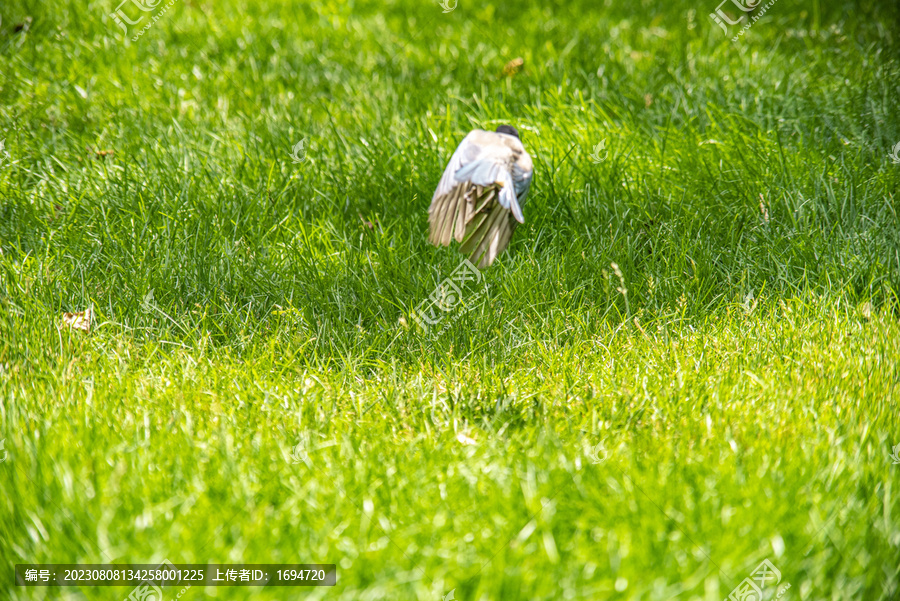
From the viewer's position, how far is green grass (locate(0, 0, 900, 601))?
1.71m

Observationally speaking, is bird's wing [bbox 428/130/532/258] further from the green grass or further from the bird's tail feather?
the green grass

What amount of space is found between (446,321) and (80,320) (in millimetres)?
1391

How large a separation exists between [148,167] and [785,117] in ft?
11.5

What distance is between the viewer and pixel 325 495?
1.84 meters

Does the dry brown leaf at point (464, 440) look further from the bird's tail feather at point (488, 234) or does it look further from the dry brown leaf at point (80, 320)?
the dry brown leaf at point (80, 320)

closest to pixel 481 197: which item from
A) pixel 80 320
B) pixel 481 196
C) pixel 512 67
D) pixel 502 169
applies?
pixel 481 196

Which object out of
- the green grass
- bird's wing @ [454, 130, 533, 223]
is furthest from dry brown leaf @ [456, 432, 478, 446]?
bird's wing @ [454, 130, 533, 223]

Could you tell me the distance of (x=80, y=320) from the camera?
2648mm

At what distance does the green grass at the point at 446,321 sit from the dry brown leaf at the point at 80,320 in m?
0.04

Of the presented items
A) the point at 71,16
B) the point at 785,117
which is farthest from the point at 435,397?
the point at 71,16

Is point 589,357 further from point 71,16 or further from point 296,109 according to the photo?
point 71,16

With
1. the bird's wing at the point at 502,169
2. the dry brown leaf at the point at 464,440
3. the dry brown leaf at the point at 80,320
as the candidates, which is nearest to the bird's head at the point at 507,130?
the bird's wing at the point at 502,169

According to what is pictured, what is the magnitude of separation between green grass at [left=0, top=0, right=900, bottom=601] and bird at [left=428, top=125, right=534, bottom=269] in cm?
21

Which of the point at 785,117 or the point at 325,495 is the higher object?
the point at 785,117
